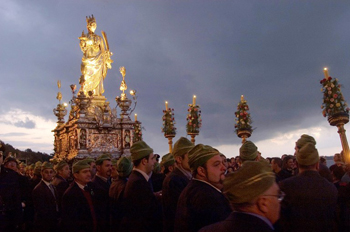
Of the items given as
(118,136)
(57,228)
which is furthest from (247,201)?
(118,136)

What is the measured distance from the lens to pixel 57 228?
291 inches

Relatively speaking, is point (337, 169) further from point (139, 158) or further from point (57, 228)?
point (57, 228)

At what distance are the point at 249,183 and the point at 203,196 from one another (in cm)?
129

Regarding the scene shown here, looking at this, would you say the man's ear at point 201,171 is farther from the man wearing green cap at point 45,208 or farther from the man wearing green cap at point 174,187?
the man wearing green cap at point 45,208

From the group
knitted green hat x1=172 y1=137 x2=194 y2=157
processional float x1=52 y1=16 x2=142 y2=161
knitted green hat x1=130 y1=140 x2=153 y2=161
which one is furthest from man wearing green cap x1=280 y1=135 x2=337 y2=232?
processional float x1=52 y1=16 x2=142 y2=161

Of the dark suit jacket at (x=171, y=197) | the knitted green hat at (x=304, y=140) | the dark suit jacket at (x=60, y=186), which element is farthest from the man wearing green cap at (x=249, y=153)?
the dark suit jacket at (x=60, y=186)

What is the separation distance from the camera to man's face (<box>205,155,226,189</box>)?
12.4 feet

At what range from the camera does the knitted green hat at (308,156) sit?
168 inches

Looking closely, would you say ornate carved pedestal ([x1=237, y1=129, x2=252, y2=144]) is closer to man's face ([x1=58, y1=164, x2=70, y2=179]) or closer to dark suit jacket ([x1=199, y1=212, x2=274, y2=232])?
man's face ([x1=58, y1=164, x2=70, y2=179])

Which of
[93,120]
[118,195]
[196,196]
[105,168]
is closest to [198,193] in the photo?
[196,196]

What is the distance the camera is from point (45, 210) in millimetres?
7387

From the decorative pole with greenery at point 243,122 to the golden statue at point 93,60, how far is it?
1135 cm

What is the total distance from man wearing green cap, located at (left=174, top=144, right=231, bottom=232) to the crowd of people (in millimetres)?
10

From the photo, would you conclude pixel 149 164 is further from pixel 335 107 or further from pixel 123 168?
Result: pixel 335 107
